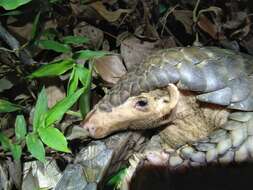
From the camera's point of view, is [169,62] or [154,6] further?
A: [154,6]

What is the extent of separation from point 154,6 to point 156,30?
0.51ft

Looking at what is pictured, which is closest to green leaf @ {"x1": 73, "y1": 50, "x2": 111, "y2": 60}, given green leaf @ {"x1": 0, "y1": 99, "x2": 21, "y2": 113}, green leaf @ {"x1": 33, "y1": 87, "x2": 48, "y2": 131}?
green leaf @ {"x1": 33, "y1": 87, "x2": 48, "y2": 131}

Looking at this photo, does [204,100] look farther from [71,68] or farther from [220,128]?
[71,68]

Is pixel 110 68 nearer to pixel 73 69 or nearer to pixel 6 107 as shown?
pixel 73 69

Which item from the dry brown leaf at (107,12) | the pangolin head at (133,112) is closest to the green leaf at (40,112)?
the pangolin head at (133,112)

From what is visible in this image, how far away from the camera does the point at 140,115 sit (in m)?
2.37

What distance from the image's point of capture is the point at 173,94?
2.29m

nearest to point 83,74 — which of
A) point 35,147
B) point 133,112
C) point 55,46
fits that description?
point 55,46

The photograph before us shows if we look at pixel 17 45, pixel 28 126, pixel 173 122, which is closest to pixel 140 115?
pixel 173 122

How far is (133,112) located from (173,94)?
0.69 ft

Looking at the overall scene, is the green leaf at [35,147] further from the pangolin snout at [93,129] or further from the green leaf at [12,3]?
the green leaf at [12,3]

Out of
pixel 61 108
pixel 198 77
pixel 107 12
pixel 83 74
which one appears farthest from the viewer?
pixel 107 12

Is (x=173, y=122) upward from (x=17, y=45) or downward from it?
downward

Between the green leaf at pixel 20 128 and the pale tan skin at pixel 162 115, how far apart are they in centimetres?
32
